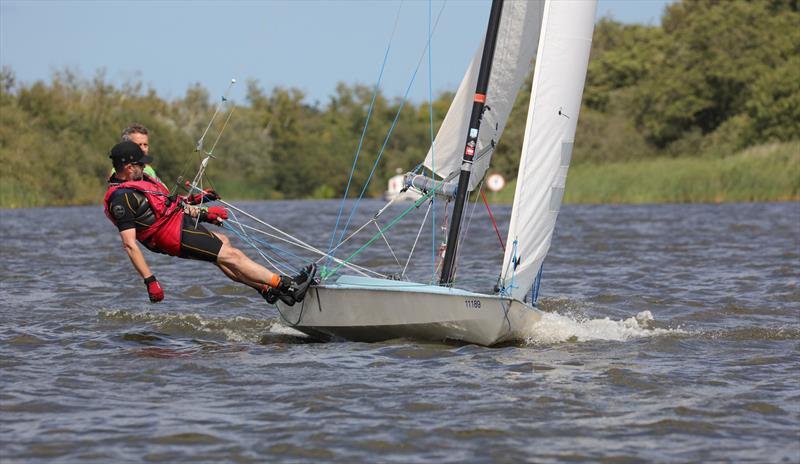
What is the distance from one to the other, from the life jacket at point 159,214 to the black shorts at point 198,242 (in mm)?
51

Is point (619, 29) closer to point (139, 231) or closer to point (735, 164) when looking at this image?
point (735, 164)

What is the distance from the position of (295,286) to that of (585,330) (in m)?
2.61

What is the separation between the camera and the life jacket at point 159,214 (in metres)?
9.69

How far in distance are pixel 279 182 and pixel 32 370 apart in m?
82.9

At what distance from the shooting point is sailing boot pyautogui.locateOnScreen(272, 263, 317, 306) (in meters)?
9.94

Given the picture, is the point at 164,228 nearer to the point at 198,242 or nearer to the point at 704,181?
the point at 198,242

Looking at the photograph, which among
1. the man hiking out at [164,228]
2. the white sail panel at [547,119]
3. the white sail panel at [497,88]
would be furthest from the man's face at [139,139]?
the white sail panel at [547,119]

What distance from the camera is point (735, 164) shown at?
42.3m

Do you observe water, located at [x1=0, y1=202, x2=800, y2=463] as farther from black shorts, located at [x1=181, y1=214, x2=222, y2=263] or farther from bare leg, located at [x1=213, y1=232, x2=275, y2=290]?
black shorts, located at [x1=181, y1=214, x2=222, y2=263]

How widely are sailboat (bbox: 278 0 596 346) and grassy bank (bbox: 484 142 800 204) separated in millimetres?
32378

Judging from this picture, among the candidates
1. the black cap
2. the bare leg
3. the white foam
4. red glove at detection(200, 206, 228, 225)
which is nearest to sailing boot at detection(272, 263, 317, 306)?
the bare leg

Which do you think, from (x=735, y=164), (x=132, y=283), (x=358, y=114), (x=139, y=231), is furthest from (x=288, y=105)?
(x=139, y=231)

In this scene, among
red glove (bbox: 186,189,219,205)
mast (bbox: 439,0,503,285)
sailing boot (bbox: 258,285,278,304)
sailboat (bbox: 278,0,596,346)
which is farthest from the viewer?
red glove (bbox: 186,189,219,205)

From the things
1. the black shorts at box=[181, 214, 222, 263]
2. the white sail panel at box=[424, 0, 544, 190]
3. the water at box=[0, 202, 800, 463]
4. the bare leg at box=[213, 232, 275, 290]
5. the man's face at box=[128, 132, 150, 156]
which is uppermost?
the white sail panel at box=[424, 0, 544, 190]
